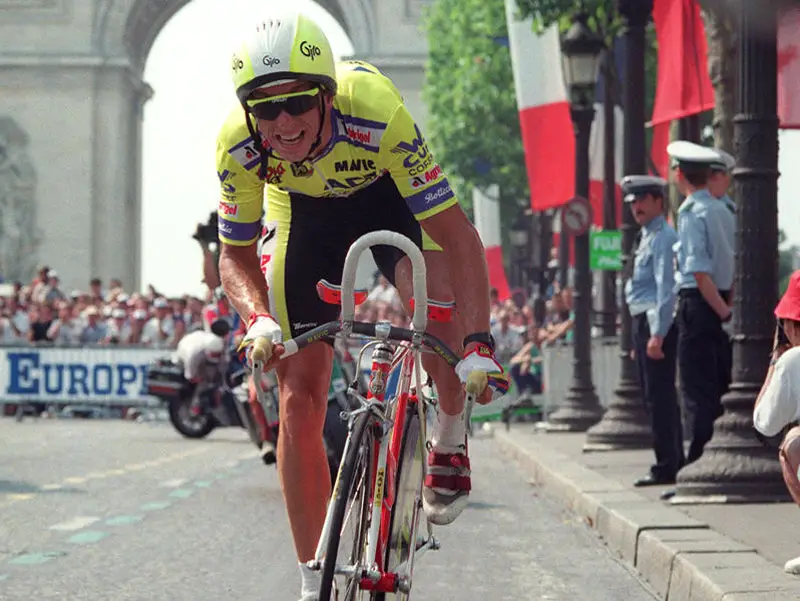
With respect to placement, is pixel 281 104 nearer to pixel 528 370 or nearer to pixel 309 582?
pixel 309 582

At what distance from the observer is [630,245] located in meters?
16.8

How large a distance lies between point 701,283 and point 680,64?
322 inches

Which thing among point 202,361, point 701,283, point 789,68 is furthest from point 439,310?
point 202,361

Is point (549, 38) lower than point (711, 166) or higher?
higher

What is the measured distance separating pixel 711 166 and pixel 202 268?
3692 mm

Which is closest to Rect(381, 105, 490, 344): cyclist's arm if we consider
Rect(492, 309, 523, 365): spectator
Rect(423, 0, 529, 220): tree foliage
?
Rect(492, 309, 523, 365): spectator

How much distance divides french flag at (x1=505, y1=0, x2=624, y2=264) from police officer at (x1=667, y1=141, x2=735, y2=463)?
12.7 m

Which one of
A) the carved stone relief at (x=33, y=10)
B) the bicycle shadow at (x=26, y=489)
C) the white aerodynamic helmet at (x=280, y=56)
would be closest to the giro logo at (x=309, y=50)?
the white aerodynamic helmet at (x=280, y=56)

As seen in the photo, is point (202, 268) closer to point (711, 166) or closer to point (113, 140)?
point (711, 166)

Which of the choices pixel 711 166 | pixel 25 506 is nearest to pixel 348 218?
pixel 711 166

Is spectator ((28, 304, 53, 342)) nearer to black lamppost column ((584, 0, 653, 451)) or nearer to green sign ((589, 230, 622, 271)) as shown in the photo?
green sign ((589, 230, 622, 271))

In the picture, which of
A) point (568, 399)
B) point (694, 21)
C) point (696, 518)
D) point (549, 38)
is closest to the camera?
point (696, 518)

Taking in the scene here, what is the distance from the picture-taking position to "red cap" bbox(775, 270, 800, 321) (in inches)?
291

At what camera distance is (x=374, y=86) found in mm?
6121
